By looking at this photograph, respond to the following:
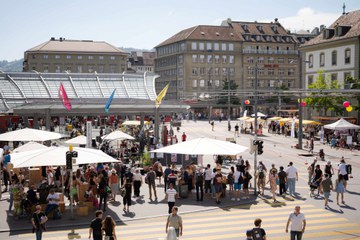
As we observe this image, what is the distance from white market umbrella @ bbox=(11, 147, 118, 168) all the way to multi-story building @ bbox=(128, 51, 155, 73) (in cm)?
15140

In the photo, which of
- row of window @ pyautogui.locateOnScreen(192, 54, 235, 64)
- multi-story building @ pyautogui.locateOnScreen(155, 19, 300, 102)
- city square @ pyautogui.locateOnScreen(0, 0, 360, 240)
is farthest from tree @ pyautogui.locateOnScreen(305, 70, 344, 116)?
row of window @ pyautogui.locateOnScreen(192, 54, 235, 64)

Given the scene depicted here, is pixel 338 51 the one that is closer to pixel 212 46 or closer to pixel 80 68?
pixel 212 46

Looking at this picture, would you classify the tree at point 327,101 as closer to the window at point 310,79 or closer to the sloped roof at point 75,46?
the window at point 310,79

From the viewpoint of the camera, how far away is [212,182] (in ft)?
71.2

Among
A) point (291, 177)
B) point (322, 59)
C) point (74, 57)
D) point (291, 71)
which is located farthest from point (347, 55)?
point (74, 57)

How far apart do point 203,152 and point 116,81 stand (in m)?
37.3

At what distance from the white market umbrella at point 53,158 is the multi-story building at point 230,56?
8920 centimetres

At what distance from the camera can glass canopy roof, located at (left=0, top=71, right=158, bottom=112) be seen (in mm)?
50562

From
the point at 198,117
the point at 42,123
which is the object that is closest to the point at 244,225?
the point at 42,123

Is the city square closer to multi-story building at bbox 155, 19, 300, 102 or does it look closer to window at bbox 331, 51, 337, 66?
window at bbox 331, 51, 337, 66

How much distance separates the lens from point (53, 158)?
18609 millimetres

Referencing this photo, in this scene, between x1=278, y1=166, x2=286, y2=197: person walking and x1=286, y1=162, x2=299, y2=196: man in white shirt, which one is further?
x1=286, y1=162, x2=299, y2=196: man in white shirt

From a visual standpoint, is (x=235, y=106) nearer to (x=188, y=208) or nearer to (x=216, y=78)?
(x=216, y=78)

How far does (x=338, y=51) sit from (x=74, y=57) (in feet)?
237
